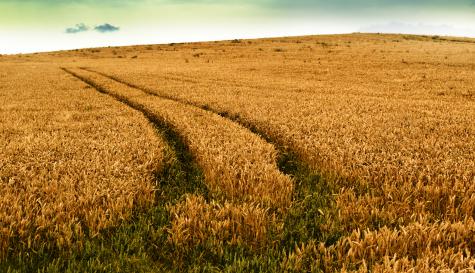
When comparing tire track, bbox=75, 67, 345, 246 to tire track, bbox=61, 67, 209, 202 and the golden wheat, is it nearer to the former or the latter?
tire track, bbox=61, 67, 209, 202

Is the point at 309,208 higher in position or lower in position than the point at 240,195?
lower

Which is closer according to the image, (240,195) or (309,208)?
(309,208)

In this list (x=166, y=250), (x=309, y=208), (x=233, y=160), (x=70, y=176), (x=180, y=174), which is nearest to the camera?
(x=166, y=250)

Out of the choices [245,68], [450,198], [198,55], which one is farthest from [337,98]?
[198,55]

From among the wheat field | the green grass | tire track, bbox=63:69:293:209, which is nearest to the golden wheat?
the wheat field

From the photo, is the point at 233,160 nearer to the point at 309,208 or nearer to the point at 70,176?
the point at 309,208

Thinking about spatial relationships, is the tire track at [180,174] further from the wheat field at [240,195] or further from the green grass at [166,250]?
the green grass at [166,250]

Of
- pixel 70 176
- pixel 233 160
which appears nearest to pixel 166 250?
pixel 70 176

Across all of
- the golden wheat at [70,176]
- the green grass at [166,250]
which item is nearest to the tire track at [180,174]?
the golden wheat at [70,176]

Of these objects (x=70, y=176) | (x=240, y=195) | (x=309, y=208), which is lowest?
(x=309, y=208)

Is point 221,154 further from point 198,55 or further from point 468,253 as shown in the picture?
point 198,55

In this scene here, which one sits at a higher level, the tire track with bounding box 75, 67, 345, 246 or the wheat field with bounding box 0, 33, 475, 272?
the wheat field with bounding box 0, 33, 475, 272

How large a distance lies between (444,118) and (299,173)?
6.75 metres

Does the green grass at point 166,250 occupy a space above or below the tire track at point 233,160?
below
